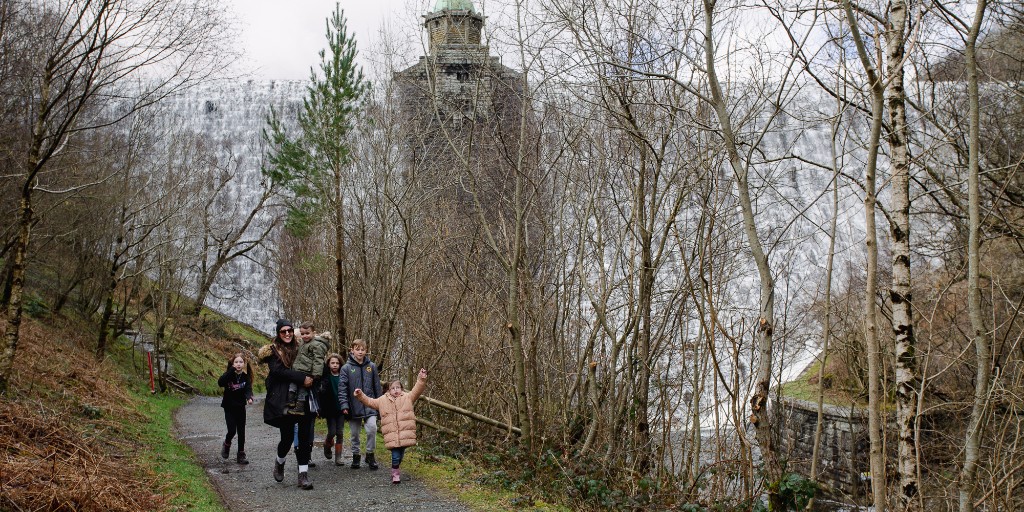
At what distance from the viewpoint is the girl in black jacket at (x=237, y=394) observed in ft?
29.1

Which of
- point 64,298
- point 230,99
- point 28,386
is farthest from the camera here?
point 230,99

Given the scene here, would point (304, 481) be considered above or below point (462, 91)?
below

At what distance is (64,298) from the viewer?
20.6 metres

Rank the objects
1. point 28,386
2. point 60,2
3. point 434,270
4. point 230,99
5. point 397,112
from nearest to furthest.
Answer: point 60,2 < point 28,386 < point 397,112 < point 434,270 < point 230,99

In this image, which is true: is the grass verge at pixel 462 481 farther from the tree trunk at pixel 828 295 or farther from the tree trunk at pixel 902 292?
the tree trunk at pixel 902 292

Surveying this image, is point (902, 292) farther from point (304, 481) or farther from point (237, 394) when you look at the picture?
point (237, 394)

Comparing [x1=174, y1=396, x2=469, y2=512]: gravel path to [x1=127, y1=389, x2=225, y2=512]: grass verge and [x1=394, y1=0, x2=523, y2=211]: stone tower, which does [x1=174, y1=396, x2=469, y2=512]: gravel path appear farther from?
[x1=394, y1=0, x2=523, y2=211]: stone tower

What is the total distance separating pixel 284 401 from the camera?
23.8 feet

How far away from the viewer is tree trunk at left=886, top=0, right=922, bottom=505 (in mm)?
5543

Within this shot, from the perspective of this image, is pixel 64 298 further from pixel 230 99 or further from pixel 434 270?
pixel 230 99

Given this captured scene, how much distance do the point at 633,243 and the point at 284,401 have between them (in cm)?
422

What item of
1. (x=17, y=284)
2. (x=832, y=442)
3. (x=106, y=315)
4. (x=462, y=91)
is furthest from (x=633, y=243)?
(x=106, y=315)

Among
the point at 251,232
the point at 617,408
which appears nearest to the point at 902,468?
the point at 617,408

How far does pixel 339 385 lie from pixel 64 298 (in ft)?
51.0
